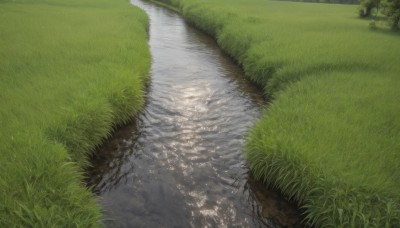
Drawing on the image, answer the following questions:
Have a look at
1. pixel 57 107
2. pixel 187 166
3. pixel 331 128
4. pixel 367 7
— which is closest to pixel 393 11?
pixel 367 7

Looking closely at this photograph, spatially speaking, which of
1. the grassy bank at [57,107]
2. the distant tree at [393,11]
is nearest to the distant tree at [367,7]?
the distant tree at [393,11]

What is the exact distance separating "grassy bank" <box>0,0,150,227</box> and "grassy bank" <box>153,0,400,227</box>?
3.33 m

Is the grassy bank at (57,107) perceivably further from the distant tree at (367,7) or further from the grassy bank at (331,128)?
the distant tree at (367,7)

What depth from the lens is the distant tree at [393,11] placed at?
1667 centimetres

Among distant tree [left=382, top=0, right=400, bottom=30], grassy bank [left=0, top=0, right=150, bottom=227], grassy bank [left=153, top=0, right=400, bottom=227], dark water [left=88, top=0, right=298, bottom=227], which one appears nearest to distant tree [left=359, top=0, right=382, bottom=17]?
distant tree [left=382, top=0, right=400, bottom=30]

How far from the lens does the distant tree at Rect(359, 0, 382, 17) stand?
22.0 m

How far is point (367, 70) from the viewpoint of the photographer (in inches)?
401

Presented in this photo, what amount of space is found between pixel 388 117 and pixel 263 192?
330 cm

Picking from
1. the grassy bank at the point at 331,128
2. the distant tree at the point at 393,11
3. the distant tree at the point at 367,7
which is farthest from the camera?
the distant tree at the point at 367,7

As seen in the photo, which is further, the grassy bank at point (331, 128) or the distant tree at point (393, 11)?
the distant tree at point (393, 11)

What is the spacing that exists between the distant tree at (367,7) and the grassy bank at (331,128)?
10478mm

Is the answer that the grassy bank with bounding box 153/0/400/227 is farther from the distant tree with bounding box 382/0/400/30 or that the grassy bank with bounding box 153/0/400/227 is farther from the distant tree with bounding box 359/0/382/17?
the distant tree with bounding box 359/0/382/17

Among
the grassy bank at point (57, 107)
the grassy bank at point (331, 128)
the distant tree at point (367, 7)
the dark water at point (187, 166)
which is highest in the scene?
the distant tree at point (367, 7)

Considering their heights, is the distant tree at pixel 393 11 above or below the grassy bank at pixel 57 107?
above
